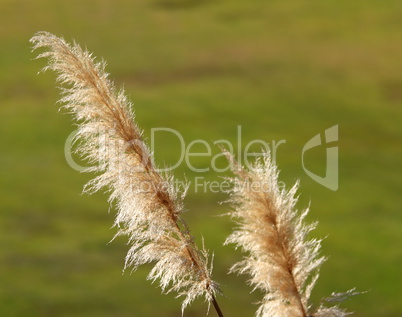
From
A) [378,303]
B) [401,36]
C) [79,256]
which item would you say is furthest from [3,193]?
[401,36]

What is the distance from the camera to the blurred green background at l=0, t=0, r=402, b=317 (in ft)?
52.7

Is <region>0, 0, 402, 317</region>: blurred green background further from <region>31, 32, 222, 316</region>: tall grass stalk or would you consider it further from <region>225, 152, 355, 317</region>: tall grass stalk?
<region>225, 152, 355, 317</region>: tall grass stalk

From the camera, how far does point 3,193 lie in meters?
20.4

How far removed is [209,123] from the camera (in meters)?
23.4

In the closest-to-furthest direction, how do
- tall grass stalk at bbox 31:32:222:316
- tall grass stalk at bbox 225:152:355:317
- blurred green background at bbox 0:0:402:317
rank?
1. tall grass stalk at bbox 225:152:355:317
2. tall grass stalk at bbox 31:32:222:316
3. blurred green background at bbox 0:0:402:317

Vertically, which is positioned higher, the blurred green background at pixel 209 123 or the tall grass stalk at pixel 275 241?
the blurred green background at pixel 209 123

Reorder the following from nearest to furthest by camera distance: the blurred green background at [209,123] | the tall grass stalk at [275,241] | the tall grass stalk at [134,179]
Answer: the tall grass stalk at [275,241] → the tall grass stalk at [134,179] → the blurred green background at [209,123]

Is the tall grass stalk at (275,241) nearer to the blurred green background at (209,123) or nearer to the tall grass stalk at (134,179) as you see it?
the tall grass stalk at (134,179)

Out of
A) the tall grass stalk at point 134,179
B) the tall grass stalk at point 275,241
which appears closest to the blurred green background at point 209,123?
the tall grass stalk at point 134,179

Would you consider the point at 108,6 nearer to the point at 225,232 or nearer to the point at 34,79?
the point at 34,79

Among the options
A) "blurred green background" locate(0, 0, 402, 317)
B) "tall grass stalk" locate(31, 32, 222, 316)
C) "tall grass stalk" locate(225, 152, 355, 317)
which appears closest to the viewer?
"tall grass stalk" locate(225, 152, 355, 317)

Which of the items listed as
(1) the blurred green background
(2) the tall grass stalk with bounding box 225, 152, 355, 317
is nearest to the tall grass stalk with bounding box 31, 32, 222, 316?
(2) the tall grass stalk with bounding box 225, 152, 355, 317

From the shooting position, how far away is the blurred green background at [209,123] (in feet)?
52.7

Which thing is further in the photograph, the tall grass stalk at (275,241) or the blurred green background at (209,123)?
the blurred green background at (209,123)
